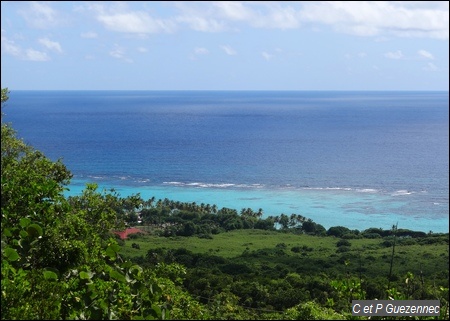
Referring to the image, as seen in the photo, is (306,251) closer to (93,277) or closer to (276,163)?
(276,163)

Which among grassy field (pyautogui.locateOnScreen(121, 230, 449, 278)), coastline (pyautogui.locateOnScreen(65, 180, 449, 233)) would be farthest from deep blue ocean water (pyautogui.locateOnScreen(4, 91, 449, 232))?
grassy field (pyautogui.locateOnScreen(121, 230, 449, 278))

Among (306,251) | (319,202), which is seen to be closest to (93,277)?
(306,251)

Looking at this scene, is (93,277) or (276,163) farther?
(276,163)

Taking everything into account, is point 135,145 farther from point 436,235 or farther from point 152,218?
point 436,235

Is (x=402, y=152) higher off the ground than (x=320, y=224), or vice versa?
(x=402, y=152)

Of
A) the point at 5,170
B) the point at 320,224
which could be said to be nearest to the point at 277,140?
the point at 320,224

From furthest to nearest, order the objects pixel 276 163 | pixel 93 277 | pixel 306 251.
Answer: pixel 276 163 < pixel 306 251 < pixel 93 277

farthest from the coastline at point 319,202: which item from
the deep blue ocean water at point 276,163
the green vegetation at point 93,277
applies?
the green vegetation at point 93,277

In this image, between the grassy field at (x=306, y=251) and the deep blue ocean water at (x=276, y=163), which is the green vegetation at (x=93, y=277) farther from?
the deep blue ocean water at (x=276, y=163)

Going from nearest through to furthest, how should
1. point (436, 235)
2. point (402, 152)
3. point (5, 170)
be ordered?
point (5, 170) → point (436, 235) → point (402, 152)
